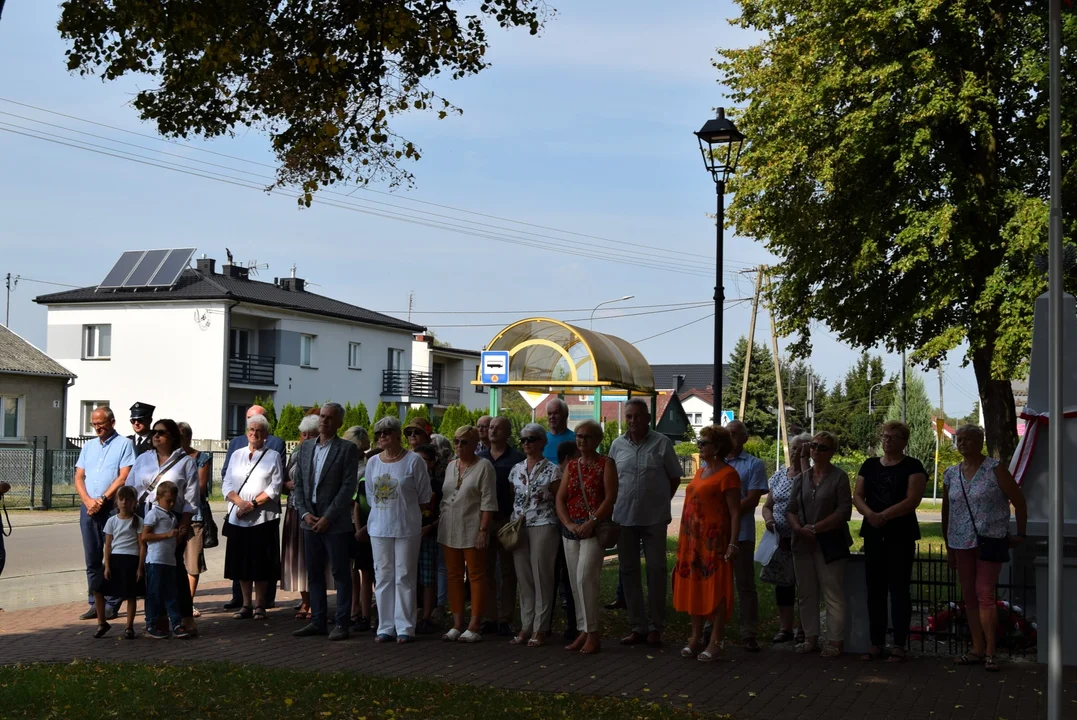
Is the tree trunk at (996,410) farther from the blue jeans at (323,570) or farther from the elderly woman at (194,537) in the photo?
the elderly woman at (194,537)

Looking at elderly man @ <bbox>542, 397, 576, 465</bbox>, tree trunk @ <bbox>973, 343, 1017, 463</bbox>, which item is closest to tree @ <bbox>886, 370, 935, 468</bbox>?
tree trunk @ <bbox>973, 343, 1017, 463</bbox>

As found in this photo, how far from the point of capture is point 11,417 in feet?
131

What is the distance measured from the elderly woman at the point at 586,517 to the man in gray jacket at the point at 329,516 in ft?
6.30

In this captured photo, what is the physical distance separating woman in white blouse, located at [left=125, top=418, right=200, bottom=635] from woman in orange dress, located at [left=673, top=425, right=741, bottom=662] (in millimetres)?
4222

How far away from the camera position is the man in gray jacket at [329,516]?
1007 centimetres

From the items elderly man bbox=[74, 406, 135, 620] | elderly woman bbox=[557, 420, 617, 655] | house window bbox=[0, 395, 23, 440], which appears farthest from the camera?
house window bbox=[0, 395, 23, 440]

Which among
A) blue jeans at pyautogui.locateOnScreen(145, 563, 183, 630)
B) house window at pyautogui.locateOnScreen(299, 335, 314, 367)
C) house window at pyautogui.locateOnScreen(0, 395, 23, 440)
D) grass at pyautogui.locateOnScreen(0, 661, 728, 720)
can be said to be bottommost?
grass at pyautogui.locateOnScreen(0, 661, 728, 720)

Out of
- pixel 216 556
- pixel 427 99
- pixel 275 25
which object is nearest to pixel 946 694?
pixel 427 99

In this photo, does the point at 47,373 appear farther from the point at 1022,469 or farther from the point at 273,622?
the point at 1022,469

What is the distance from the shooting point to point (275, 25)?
9.87 meters

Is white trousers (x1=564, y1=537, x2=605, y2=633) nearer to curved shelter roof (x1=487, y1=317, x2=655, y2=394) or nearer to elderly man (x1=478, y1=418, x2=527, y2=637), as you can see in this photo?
elderly man (x1=478, y1=418, x2=527, y2=637)

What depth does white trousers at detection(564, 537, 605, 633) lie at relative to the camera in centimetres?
946

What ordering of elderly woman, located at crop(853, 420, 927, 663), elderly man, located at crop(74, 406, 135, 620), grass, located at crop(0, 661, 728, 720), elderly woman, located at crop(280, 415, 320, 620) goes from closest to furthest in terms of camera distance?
1. grass, located at crop(0, 661, 728, 720)
2. elderly woman, located at crop(853, 420, 927, 663)
3. elderly man, located at crop(74, 406, 135, 620)
4. elderly woman, located at crop(280, 415, 320, 620)

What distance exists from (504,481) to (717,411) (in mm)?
3740
